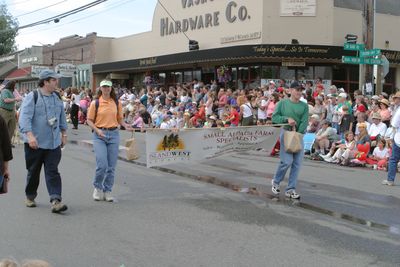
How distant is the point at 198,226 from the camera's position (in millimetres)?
6629

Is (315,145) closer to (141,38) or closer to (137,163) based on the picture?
Answer: (137,163)

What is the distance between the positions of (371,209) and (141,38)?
2521cm

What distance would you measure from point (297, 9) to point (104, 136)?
53.6 feet

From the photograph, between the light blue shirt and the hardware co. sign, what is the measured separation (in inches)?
654

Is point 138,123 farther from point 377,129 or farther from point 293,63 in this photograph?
point 377,129

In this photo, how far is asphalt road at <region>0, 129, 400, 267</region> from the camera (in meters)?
5.45

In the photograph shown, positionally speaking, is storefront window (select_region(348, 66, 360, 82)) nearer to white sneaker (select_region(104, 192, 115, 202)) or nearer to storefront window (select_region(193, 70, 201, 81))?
Answer: storefront window (select_region(193, 70, 201, 81))

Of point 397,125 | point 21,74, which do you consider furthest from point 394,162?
point 21,74

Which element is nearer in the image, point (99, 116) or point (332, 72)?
point (99, 116)

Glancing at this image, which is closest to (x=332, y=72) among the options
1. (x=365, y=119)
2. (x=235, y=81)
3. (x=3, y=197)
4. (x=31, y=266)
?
(x=235, y=81)

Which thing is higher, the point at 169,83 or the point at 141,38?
the point at 141,38

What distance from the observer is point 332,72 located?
23.4 m

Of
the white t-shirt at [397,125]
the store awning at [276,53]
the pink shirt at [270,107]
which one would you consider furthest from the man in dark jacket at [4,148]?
the store awning at [276,53]

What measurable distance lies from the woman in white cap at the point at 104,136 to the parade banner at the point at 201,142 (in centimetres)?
88
